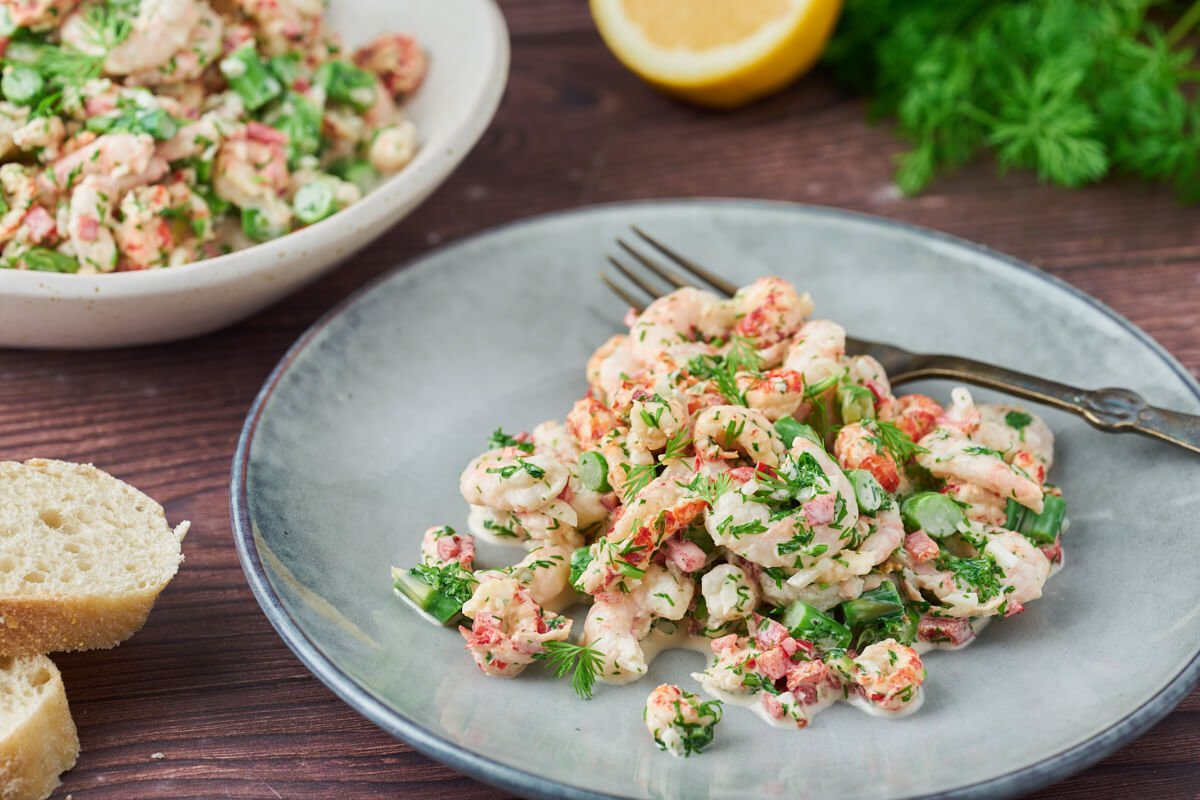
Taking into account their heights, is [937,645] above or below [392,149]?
below

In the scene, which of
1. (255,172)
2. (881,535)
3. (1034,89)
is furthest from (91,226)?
(1034,89)

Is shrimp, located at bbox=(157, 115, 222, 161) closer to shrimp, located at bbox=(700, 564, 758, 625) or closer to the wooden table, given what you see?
the wooden table

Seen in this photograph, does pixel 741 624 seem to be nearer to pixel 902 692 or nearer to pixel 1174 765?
pixel 902 692

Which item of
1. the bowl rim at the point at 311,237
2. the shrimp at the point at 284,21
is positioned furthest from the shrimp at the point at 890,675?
the shrimp at the point at 284,21

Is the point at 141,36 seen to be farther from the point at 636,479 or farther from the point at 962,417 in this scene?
the point at 962,417

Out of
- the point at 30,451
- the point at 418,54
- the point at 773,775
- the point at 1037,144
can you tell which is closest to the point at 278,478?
the point at 30,451
